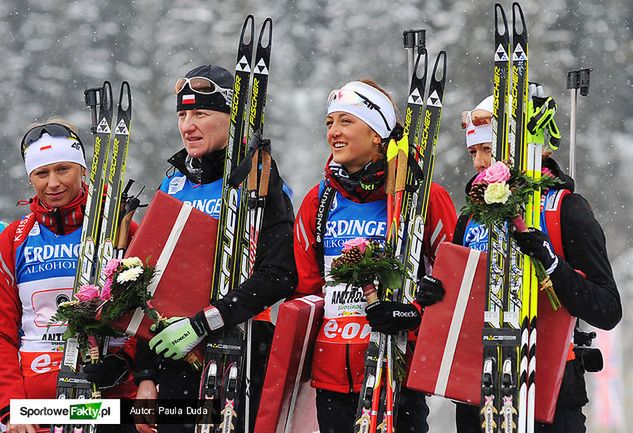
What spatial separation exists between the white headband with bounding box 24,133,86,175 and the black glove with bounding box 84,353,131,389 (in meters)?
1.04

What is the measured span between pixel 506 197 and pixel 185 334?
1.58 m

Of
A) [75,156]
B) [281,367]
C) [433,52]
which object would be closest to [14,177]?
[433,52]

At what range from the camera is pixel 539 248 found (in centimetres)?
452

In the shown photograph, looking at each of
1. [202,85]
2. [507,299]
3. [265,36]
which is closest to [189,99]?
[202,85]

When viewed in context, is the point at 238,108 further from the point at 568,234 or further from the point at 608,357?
the point at 608,357

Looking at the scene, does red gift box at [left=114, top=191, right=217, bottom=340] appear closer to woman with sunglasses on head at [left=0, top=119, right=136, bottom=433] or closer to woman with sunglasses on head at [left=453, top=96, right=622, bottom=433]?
woman with sunglasses on head at [left=0, top=119, right=136, bottom=433]

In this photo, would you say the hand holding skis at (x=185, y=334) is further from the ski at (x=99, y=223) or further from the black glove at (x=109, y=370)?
the ski at (x=99, y=223)

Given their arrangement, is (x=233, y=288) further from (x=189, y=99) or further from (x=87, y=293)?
(x=189, y=99)

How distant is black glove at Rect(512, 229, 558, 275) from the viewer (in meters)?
4.52

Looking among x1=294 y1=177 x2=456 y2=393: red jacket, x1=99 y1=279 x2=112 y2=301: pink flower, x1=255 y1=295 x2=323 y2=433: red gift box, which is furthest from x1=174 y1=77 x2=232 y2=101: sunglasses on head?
x1=255 y1=295 x2=323 y2=433: red gift box

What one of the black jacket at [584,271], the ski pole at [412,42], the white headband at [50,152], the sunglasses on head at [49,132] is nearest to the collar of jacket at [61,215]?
the white headband at [50,152]

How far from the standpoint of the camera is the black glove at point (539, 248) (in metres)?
4.52

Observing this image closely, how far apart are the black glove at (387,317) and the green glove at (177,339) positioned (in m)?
0.82

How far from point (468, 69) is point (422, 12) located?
1173 millimetres
